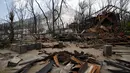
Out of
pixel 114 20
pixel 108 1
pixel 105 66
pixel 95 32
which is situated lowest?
pixel 105 66

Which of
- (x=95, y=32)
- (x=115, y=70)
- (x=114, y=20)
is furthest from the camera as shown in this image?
(x=114, y=20)

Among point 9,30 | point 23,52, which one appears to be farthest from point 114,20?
point 23,52

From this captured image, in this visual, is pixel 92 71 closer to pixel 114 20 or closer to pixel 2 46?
pixel 2 46

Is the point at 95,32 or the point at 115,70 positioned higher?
the point at 95,32

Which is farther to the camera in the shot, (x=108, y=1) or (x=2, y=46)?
(x=108, y=1)

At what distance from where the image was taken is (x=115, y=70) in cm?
540

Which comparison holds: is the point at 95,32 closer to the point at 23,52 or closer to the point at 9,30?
the point at 9,30

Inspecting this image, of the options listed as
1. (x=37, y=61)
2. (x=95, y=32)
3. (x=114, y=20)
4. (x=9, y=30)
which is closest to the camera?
(x=37, y=61)

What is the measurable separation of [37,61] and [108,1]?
36.3m

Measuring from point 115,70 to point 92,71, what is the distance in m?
1.05

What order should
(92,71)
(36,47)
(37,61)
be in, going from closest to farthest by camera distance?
(92,71) < (37,61) < (36,47)

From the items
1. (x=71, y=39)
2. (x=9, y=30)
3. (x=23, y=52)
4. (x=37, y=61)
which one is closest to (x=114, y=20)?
(x=71, y=39)

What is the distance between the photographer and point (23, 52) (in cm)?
935

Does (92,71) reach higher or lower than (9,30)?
lower
